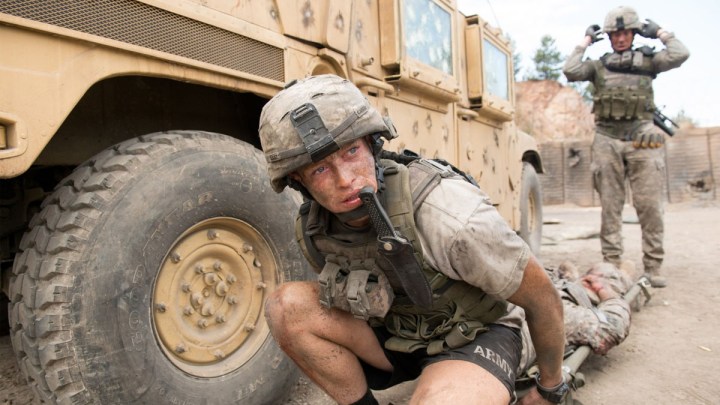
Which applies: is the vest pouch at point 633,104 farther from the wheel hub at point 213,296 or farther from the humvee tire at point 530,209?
the wheel hub at point 213,296

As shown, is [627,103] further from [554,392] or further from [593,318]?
[554,392]

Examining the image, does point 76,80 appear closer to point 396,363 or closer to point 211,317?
point 211,317

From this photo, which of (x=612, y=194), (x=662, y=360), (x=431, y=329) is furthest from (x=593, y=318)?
(x=612, y=194)

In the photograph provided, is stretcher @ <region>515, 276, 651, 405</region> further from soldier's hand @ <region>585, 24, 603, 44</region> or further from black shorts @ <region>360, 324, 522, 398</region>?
soldier's hand @ <region>585, 24, 603, 44</region>

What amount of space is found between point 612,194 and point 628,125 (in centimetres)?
58

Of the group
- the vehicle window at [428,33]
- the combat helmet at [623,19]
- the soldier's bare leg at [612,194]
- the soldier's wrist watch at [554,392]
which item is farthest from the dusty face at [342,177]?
the combat helmet at [623,19]

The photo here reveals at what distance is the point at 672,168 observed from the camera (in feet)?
42.8

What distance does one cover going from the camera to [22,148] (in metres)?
1.47

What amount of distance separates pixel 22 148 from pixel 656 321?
3.33m

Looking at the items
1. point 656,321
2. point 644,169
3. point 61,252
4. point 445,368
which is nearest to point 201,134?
point 61,252

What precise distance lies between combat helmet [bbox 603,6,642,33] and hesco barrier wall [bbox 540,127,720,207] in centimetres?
759

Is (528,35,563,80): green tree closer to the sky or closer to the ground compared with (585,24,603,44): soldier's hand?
closer to the sky

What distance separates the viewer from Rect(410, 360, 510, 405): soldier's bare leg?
4.61ft

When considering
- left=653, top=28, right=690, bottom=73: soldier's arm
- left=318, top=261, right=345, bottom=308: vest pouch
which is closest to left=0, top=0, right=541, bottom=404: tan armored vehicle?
left=318, top=261, right=345, bottom=308: vest pouch
